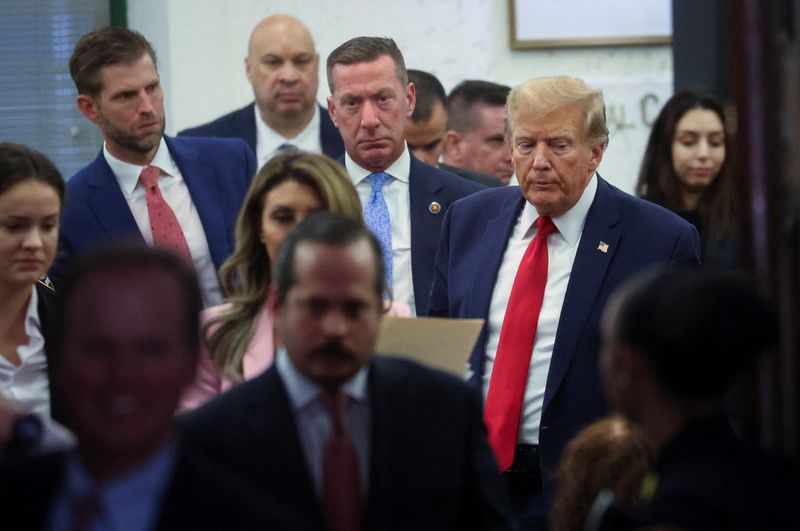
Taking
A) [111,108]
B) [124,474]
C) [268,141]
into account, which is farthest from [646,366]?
[268,141]

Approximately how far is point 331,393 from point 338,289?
0.18 metres

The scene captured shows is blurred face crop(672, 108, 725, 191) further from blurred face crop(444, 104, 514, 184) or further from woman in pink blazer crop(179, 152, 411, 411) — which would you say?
woman in pink blazer crop(179, 152, 411, 411)

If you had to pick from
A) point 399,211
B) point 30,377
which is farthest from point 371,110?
point 30,377

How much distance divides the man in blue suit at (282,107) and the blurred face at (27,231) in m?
2.18

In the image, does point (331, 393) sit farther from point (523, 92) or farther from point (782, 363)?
point (523, 92)

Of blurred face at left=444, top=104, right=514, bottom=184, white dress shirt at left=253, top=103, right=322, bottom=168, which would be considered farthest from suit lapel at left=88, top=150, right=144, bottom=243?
blurred face at left=444, top=104, right=514, bottom=184

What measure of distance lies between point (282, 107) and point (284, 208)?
2379 mm

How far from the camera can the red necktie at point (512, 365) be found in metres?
3.83

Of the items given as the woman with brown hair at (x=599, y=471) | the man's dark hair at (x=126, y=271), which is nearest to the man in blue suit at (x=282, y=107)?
the woman with brown hair at (x=599, y=471)

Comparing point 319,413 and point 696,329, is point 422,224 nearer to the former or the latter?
point 319,413

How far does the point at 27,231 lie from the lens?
3.59 metres

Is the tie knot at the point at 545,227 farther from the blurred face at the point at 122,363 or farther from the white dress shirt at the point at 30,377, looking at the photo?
the blurred face at the point at 122,363

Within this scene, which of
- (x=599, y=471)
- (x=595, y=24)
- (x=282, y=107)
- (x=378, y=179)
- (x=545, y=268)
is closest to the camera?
(x=599, y=471)

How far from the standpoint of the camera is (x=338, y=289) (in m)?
2.51
